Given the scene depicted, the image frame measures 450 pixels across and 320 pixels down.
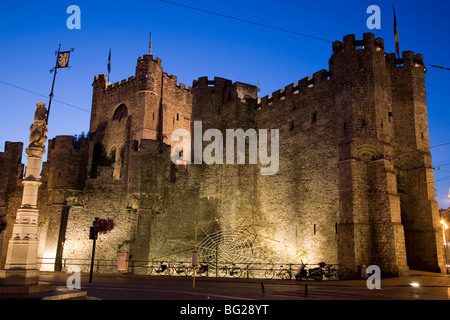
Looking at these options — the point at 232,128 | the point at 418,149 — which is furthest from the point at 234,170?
the point at 418,149

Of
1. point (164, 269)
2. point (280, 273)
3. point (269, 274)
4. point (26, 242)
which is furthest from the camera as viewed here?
point (269, 274)

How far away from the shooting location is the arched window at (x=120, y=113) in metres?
31.0

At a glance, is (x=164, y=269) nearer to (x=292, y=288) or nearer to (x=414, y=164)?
(x=292, y=288)

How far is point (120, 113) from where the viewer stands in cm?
3142

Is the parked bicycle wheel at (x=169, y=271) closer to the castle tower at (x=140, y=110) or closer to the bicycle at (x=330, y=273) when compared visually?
the bicycle at (x=330, y=273)

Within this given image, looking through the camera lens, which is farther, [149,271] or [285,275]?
[149,271]

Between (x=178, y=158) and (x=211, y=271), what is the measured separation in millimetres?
10879

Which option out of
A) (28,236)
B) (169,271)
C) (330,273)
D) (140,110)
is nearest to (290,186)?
(330,273)
